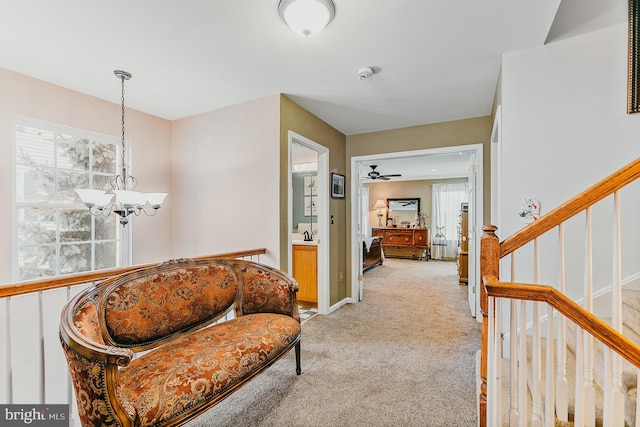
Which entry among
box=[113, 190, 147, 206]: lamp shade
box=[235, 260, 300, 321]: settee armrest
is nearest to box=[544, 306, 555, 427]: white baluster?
box=[235, 260, 300, 321]: settee armrest

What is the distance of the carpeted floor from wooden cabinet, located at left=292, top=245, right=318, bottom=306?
43 cm

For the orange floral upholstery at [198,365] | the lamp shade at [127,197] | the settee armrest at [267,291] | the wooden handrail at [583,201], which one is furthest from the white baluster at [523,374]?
the lamp shade at [127,197]

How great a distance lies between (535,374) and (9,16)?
3.34 metres

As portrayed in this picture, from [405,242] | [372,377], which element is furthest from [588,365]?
[405,242]

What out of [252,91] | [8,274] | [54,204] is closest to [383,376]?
[252,91]

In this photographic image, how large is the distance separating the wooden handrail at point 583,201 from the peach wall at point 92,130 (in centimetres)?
334

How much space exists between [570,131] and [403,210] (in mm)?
6654

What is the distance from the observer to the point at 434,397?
1.95 m

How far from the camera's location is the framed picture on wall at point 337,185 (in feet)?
12.4

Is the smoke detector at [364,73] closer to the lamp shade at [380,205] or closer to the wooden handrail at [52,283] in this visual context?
the wooden handrail at [52,283]

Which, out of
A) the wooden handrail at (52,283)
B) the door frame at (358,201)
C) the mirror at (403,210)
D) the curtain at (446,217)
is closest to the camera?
the wooden handrail at (52,283)

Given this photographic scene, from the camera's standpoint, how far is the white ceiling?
5.57ft

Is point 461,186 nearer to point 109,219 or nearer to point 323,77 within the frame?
point 323,77

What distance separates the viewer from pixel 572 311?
1052mm
